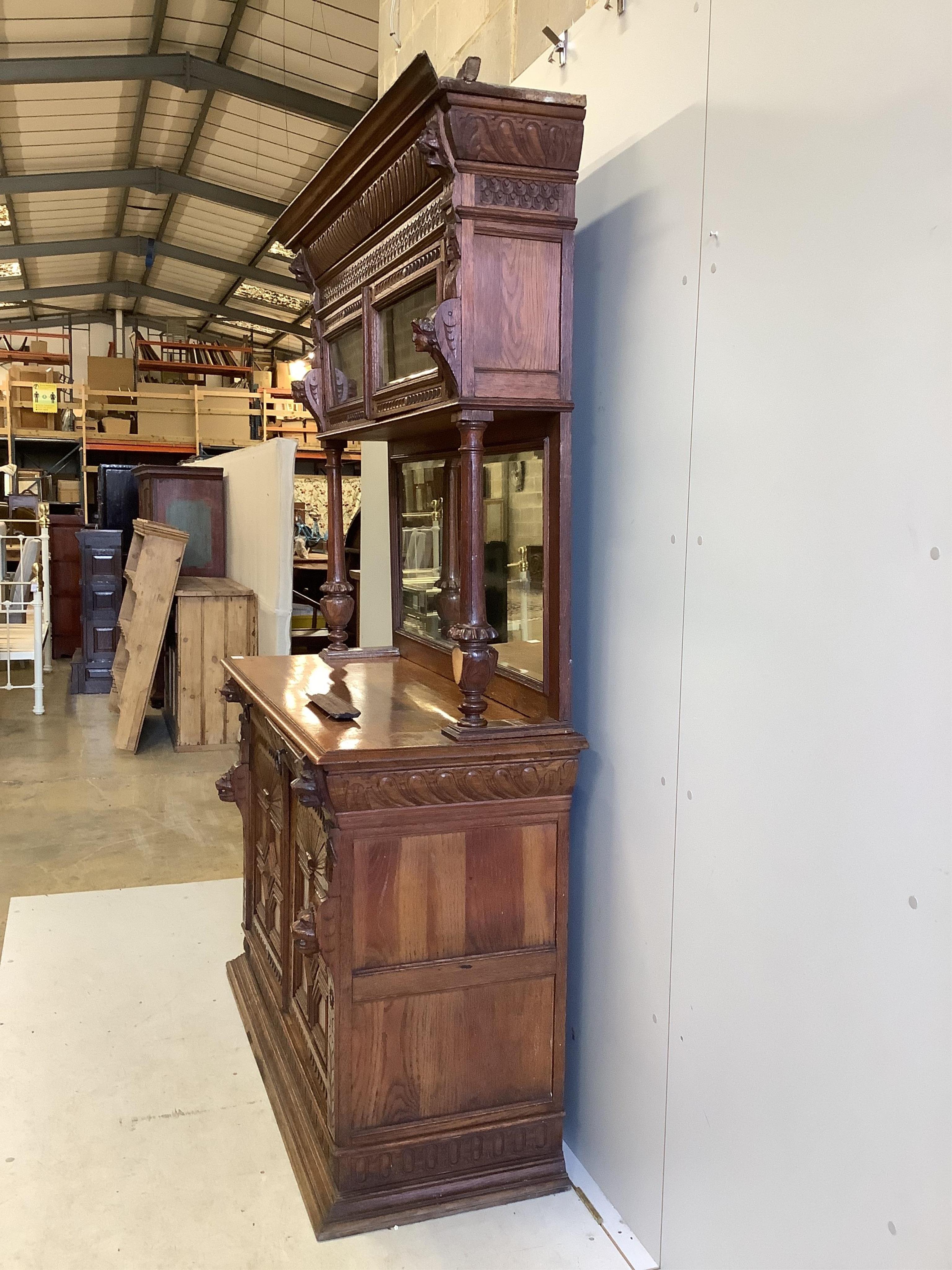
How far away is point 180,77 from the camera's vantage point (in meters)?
8.62

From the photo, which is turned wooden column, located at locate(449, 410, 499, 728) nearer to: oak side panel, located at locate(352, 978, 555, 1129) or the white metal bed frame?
oak side panel, located at locate(352, 978, 555, 1129)

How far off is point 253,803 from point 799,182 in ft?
7.20

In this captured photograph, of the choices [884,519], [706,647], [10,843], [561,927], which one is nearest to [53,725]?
[10,843]

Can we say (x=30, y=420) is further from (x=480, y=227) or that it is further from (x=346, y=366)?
(x=480, y=227)

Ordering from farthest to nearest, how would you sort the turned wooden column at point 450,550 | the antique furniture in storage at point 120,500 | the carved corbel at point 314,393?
the antique furniture in storage at point 120,500 → the carved corbel at point 314,393 → the turned wooden column at point 450,550

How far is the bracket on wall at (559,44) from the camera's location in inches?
91.4

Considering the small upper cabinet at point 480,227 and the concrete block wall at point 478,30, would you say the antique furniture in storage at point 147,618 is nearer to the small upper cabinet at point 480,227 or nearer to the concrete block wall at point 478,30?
the concrete block wall at point 478,30

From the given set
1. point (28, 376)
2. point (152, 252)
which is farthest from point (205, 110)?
point (28, 376)

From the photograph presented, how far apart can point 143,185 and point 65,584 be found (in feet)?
15.8

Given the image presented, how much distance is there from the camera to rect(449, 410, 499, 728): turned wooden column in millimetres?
2006

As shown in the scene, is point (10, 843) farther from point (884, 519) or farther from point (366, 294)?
point (884, 519)

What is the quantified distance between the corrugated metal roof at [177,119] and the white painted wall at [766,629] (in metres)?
4.80

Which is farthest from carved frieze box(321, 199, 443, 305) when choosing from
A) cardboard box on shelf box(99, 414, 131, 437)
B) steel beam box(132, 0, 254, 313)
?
cardboard box on shelf box(99, 414, 131, 437)

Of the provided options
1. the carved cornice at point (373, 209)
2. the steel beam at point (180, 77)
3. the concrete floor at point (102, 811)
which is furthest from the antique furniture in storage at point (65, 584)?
the carved cornice at point (373, 209)
